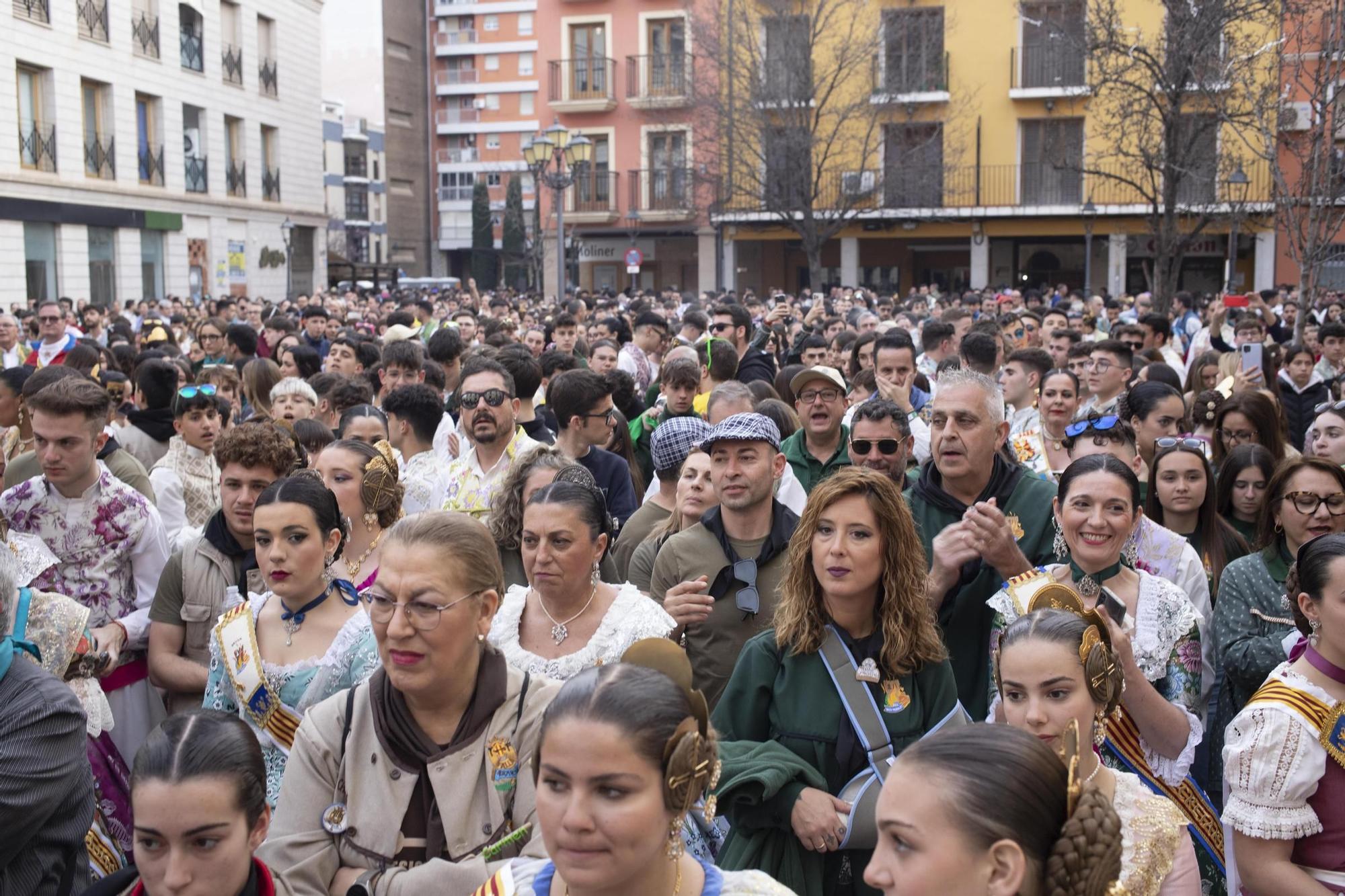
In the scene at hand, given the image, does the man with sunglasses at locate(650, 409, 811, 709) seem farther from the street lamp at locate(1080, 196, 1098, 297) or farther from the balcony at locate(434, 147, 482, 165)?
the balcony at locate(434, 147, 482, 165)

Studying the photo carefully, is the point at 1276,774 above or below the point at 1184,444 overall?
below

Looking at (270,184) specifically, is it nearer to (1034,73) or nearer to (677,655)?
(1034,73)

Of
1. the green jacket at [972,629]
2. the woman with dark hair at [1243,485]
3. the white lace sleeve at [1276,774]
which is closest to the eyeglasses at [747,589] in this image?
the green jacket at [972,629]

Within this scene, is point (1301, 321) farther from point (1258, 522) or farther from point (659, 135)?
point (659, 135)

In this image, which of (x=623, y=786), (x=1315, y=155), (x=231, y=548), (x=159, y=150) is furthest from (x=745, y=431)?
(x=159, y=150)

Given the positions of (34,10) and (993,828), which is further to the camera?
(34,10)

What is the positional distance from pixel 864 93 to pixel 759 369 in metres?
25.7

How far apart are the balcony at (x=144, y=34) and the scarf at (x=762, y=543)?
1108 inches

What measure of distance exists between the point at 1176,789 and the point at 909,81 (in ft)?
111

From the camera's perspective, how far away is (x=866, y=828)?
11.6ft

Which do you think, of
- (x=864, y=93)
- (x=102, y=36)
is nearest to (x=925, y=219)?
(x=864, y=93)

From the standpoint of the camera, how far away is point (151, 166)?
2975 centimetres

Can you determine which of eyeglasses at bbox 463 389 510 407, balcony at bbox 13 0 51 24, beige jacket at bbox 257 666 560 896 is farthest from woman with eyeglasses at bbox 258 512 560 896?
balcony at bbox 13 0 51 24

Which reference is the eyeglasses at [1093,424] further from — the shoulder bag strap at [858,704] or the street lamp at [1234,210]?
the street lamp at [1234,210]
